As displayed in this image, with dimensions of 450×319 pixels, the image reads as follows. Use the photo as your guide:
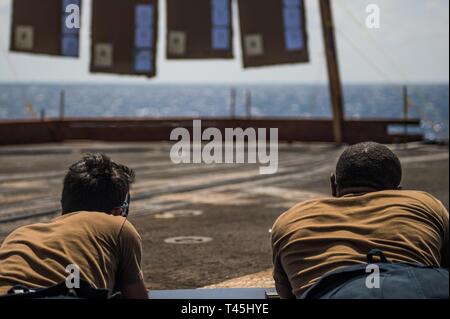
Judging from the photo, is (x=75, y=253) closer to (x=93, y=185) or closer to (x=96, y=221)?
(x=96, y=221)

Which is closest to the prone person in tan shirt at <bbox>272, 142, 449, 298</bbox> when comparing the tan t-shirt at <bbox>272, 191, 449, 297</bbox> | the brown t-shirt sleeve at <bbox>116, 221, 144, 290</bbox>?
the tan t-shirt at <bbox>272, 191, 449, 297</bbox>

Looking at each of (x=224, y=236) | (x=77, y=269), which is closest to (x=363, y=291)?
(x=77, y=269)

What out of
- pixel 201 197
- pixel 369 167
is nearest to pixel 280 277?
pixel 369 167

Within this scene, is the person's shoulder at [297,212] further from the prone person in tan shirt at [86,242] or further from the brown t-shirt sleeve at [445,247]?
the prone person in tan shirt at [86,242]

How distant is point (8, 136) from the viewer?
66.3 ft

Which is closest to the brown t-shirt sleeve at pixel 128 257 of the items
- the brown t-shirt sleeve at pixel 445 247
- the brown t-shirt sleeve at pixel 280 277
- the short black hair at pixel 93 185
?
the short black hair at pixel 93 185

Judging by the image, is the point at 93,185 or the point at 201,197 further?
the point at 201,197

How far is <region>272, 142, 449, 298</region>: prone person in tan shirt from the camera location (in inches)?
106

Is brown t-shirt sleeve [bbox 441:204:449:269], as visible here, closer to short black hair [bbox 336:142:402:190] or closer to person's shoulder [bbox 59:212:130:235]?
short black hair [bbox 336:142:402:190]

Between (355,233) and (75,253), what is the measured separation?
1122 mm

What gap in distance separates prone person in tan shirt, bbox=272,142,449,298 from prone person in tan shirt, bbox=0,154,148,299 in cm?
65

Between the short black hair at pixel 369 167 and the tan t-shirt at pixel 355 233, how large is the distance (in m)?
0.08

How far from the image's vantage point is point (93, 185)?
2975 millimetres
